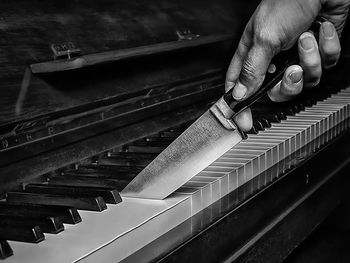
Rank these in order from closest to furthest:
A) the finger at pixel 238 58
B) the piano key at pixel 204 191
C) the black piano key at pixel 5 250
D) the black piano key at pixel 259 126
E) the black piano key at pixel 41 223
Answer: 1. the black piano key at pixel 5 250
2. the black piano key at pixel 41 223
3. the piano key at pixel 204 191
4. the finger at pixel 238 58
5. the black piano key at pixel 259 126

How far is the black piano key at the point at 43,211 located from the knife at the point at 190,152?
0.19m

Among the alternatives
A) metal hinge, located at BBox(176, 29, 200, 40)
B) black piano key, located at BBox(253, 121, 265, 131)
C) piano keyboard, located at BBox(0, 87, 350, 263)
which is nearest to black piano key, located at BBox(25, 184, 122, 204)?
piano keyboard, located at BBox(0, 87, 350, 263)

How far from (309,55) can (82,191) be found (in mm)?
620

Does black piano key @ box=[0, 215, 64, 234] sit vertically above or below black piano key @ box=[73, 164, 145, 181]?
below

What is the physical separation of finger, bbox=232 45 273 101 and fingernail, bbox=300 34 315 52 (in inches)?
3.8

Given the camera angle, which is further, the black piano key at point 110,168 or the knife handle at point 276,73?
the black piano key at point 110,168

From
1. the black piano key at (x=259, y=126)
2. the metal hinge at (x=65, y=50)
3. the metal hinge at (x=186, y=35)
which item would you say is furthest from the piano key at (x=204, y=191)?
the metal hinge at (x=186, y=35)

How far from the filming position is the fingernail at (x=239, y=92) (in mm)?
1411

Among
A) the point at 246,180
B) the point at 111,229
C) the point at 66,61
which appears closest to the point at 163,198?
the point at 111,229

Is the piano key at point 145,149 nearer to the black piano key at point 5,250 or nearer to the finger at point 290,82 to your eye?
the finger at point 290,82

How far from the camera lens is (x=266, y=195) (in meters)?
1.60

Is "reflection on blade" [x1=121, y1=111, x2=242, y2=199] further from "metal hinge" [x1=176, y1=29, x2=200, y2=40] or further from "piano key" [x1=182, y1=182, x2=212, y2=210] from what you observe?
"metal hinge" [x1=176, y1=29, x2=200, y2=40]

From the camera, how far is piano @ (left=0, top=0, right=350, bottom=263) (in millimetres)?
1186

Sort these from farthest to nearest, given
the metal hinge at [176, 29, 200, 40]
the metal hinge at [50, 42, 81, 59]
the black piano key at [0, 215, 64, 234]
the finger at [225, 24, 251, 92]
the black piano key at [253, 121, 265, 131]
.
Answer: the metal hinge at [176, 29, 200, 40] < the black piano key at [253, 121, 265, 131] < the metal hinge at [50, 42, 81, 59] < the finger at [225, 24, 251, 92] < the black piano key at [0, 215, 64, 234]
